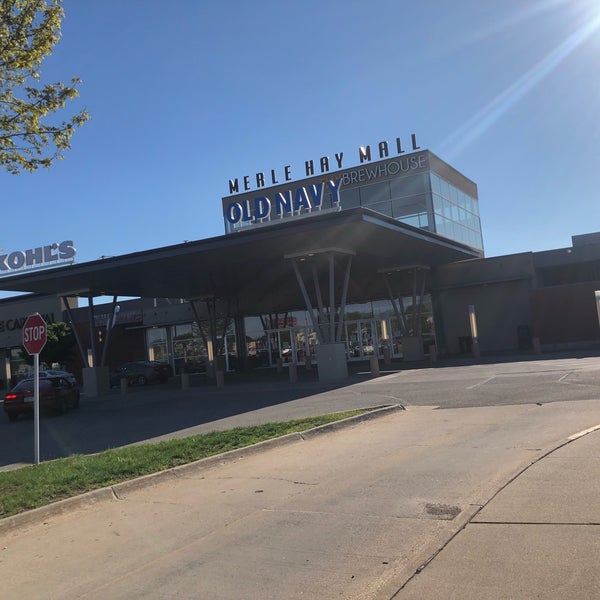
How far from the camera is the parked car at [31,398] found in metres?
21.6

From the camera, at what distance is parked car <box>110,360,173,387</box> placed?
38.1 m

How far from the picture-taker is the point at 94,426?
58.1 ft

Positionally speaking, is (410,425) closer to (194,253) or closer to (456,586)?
(456,586)

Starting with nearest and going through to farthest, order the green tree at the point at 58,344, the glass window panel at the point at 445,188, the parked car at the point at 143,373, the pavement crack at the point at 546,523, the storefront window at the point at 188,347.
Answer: the pavement crack at the point at 546,523
the parked car at the point at 143,373
the glass window panel at the point at 445,188
the green tree at the point at 58,344
the storefront window at the point at 188,347

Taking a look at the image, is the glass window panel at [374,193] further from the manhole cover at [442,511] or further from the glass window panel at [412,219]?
the manhole cover at [442,511]

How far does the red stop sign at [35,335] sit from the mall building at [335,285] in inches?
426

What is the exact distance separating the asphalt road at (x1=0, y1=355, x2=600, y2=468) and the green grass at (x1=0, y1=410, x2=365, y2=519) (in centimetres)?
274

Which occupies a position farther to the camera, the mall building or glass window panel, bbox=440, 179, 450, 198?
glass window panel, bbox=440, 179, 450, 198

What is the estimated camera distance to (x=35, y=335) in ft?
36.7

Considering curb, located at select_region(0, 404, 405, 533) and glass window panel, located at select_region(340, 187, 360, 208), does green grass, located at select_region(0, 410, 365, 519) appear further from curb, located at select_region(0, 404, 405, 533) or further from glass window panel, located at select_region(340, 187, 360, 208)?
glass window panel, located at select_region(340, 187, 360, 208)

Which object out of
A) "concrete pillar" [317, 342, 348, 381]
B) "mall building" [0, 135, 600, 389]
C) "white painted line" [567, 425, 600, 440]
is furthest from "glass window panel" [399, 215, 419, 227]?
"white painted line" [567, 425, 600, 440]

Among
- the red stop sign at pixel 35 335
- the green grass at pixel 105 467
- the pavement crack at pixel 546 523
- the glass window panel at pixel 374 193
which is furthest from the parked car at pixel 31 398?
the glass window panel at pixel 374 193

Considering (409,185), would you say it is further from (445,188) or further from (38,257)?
(38,257)

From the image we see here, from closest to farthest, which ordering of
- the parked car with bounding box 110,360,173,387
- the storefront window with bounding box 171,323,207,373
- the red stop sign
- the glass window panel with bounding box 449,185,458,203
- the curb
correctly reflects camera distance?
1. the curb
2. the red stop sign
3. the parked car with bounding box 110,360,173,387
4. the glass window panel with bounding box 449,185,458,203
5. the storefront window with bounding box 171,323,207,373
